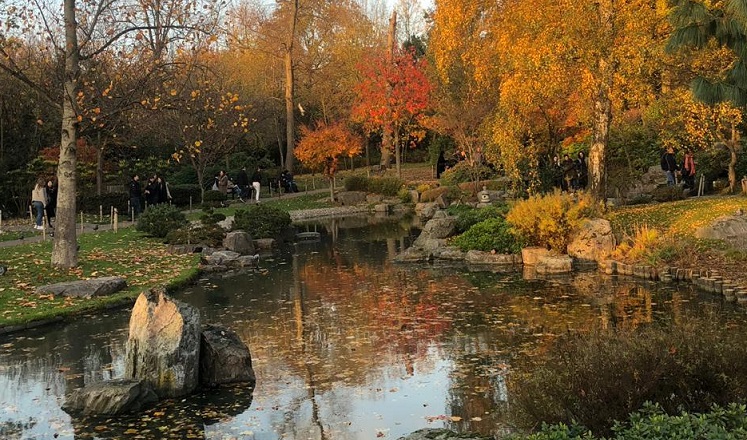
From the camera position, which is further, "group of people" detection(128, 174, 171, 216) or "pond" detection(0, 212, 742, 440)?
"group of people" detection(128, 174, 171, 216)

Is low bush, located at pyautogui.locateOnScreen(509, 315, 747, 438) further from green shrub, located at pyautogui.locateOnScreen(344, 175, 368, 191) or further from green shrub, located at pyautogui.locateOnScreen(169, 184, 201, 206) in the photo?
green shrub, located at pyautogui.locateOnScreen(344, 175, 368, 191)

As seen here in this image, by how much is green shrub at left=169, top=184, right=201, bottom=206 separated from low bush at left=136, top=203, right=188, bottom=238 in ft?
37.3

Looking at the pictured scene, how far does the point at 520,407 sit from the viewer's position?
6.26m

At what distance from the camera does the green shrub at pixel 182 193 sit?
3560 cm

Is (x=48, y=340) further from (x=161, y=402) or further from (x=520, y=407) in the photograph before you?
(x=520, y=407)

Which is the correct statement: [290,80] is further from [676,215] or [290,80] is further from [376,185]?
[676,215]

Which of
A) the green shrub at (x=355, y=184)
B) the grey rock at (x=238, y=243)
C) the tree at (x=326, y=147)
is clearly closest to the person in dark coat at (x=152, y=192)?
the tree at (x=326, y=147)

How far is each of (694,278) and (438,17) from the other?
16.8 meters

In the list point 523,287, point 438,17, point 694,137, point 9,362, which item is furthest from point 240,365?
point 438,17

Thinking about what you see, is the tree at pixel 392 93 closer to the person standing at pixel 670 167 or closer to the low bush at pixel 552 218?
the person standing at pixel 670 167

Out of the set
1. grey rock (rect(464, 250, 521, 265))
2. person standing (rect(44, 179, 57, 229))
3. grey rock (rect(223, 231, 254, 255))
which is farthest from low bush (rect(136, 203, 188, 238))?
grey rock (rect(464, 250, 521, 265))

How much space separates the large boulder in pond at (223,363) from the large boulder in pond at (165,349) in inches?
8.7

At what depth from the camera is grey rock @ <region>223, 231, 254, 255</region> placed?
21969 mm

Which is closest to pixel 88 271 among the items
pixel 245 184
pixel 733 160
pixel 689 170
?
pixel 733 160
